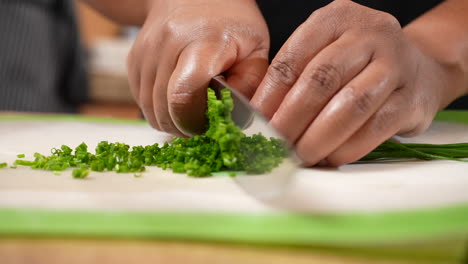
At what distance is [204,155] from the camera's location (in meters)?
0.97

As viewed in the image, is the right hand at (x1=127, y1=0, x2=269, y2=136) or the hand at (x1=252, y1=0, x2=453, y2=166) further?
the right hand at (x1=127, y1=0, x2=269, y2=136)

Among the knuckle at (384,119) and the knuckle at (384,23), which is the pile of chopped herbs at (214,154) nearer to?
the knuckle at (384,119)

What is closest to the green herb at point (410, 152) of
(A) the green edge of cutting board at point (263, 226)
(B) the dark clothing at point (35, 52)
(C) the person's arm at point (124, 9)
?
(A) the green edge of cutting board at point (263, 226)

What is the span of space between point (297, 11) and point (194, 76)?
A: 1.38 feet

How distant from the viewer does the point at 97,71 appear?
377cm

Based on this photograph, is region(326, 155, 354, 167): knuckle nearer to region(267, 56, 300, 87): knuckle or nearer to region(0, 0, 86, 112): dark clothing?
region(267, 56, 300, 87): knuckle

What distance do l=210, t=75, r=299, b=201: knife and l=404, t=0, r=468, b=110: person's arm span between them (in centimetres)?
47

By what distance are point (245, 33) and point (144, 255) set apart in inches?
23.8

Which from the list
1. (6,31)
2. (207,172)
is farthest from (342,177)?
(6,31)

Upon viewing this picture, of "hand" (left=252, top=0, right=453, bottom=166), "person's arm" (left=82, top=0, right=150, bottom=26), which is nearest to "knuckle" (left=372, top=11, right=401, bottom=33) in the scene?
"hand" (left=252, top=0, right=453, bottom=166)

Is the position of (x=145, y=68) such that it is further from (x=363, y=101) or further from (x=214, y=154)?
(x=363, y=101)

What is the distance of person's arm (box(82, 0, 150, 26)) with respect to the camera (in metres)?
1.64

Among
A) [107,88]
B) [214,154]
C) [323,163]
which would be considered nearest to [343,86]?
[323,163]

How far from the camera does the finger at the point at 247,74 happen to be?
108 centimetres
